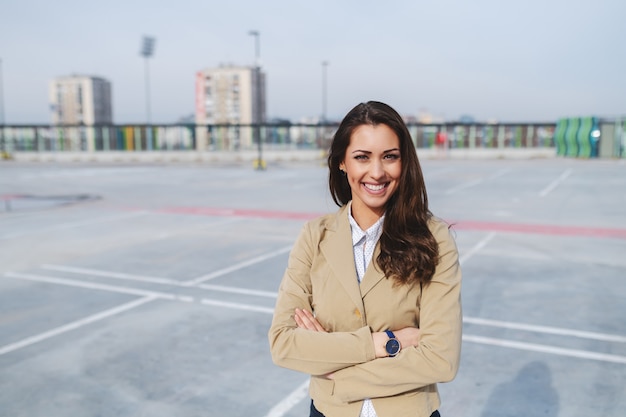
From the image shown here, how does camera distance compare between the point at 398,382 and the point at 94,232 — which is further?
the point at 94,232

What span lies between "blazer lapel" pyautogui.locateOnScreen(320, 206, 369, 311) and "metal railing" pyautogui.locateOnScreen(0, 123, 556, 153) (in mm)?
44420

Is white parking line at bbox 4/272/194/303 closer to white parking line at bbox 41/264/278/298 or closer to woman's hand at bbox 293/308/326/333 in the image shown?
white parking line at bbox 41/264/278/298

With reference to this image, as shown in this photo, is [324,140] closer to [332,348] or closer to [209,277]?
[209,277]

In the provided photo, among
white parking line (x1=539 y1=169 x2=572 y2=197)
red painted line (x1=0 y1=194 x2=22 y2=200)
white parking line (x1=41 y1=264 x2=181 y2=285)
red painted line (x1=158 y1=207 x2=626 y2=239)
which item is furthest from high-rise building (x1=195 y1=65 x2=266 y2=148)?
white parking line (x1=41 y1=264 x2=181 y2=285)

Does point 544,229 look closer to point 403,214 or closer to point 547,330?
point 547,330

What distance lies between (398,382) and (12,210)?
54.6 ft

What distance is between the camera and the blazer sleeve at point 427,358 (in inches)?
83.7

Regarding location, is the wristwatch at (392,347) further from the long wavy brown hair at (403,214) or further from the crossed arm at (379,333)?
the long wavy brown hair at (403,214)

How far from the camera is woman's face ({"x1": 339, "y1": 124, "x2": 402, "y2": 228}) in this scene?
2.23 m

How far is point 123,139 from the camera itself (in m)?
50.6

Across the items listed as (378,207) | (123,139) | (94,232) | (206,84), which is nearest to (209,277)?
(94,232)

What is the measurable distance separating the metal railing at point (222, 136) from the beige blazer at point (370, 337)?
146 feet

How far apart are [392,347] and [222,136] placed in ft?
158

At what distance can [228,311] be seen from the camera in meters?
7.17
